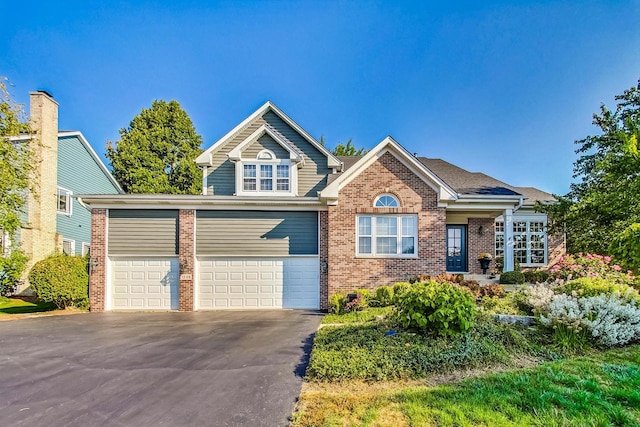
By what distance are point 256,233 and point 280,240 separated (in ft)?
3.19

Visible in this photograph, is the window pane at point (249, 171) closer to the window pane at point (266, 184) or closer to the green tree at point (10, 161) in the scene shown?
the window pane at point (266, 184)

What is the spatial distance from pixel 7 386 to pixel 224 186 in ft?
34.9

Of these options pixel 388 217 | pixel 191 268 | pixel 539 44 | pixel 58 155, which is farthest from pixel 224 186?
pixel 539 44

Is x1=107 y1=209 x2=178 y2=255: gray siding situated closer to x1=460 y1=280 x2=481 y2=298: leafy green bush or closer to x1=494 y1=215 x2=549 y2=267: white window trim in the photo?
x1=460 y1=280 x2=481 y2=298: leafy green bush

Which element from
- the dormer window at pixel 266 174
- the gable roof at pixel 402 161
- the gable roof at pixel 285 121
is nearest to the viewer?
the gable roof at pixel 402 161

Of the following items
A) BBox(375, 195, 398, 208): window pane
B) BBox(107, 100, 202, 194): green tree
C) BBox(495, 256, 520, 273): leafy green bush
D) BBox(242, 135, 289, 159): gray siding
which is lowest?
BBox(495, 256, 520, 273): leafy green bush

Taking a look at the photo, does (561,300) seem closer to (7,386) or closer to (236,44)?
(7,386)

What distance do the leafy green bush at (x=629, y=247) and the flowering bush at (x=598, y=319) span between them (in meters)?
1.04

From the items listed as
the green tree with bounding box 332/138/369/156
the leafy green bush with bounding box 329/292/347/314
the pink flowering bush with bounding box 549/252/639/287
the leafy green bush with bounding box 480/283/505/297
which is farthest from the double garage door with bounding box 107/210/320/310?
the green tree with bounding box 332/138/369/156

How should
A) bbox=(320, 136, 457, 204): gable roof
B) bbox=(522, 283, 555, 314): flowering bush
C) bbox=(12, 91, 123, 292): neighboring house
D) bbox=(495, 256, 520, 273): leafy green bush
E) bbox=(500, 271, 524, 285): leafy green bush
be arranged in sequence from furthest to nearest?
bbox=(12, 91, 123, 292): neighboring house, bbox=(495, 256, 520, 273): leafy green bush, bbox=(320, 136, 457, 204): gable roof, bbox=(500, 271, 524, 285): leafy green bush, bbox=(522, 283, 555, 314): flowering bush

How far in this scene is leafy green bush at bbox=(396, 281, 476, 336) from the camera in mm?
5613

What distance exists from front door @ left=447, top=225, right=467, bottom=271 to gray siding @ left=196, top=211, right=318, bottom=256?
6.41 metres

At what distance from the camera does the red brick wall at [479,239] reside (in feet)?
45.9

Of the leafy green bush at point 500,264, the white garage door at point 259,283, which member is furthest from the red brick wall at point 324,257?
the leafy green bush at point 500,264
